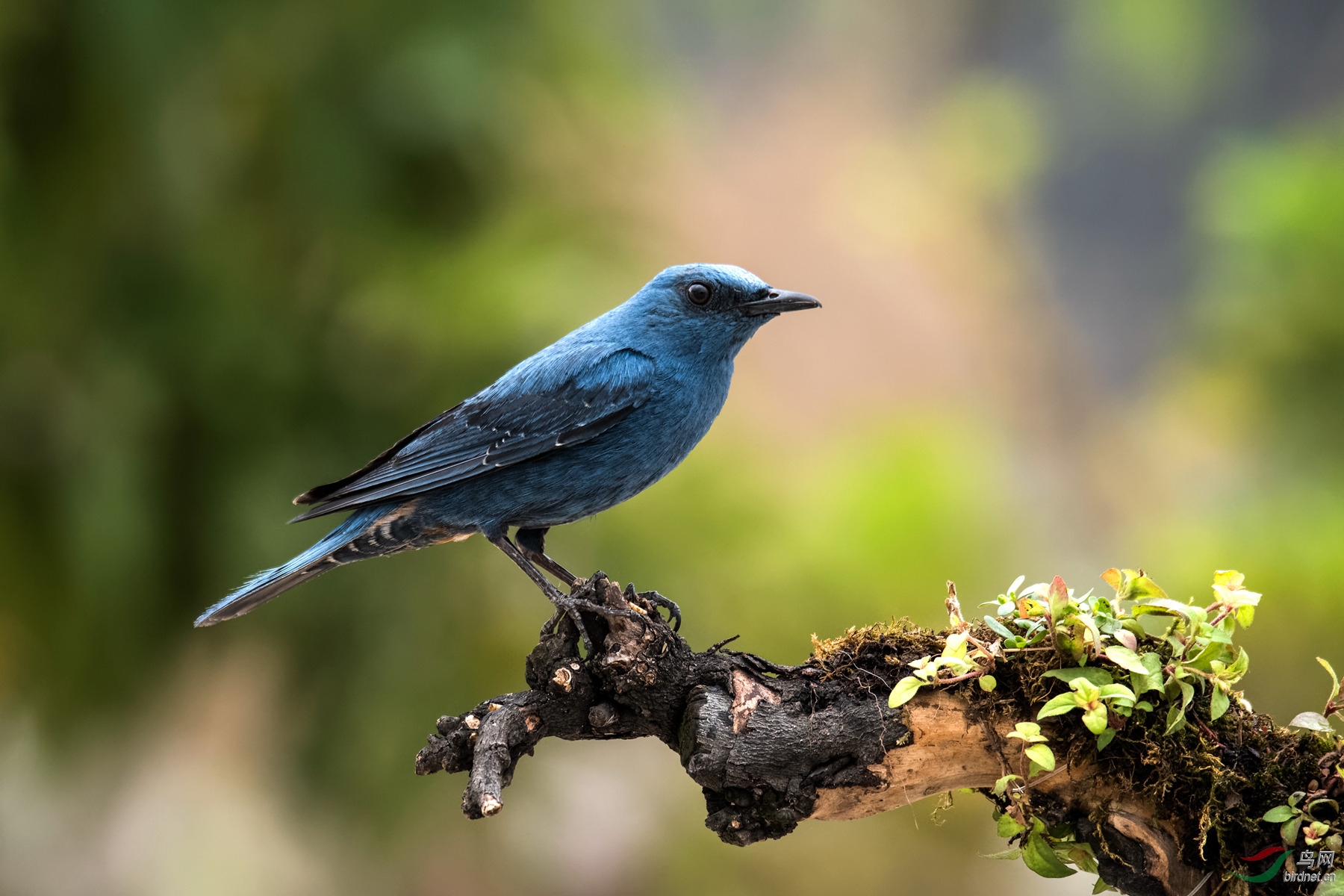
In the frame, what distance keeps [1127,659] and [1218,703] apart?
→ 11.7 inches

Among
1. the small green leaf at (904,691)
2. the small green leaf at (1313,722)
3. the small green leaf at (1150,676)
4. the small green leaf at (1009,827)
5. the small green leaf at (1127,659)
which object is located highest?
the small green leaf at (1127,659)

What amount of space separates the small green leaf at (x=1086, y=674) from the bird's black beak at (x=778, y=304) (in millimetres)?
1548

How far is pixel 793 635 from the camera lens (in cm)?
604

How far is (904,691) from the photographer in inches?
118

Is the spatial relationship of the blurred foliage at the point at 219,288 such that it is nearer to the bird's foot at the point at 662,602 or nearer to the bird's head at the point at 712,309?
the bird's head at the point at 712,309

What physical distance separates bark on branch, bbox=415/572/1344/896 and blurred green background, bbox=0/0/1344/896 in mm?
2448

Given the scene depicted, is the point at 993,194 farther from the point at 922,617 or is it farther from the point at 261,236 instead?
the point at 261,236

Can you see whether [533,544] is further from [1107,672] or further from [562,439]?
[1107,672]

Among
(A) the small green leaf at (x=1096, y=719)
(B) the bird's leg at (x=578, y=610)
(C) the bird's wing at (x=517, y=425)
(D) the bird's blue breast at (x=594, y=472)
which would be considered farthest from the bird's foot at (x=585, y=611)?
(A) the small green leaf at (x=1096, y=719)

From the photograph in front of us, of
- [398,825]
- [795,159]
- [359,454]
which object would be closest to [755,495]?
[359,454]

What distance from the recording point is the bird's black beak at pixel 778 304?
13.0ft

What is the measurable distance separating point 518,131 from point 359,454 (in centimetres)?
193

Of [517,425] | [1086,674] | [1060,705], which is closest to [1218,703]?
[1086,674]

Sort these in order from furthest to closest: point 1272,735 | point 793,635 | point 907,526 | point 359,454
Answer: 1. point 907,526
2. point 793,635
3. point 359,454
4. point 1272,735
